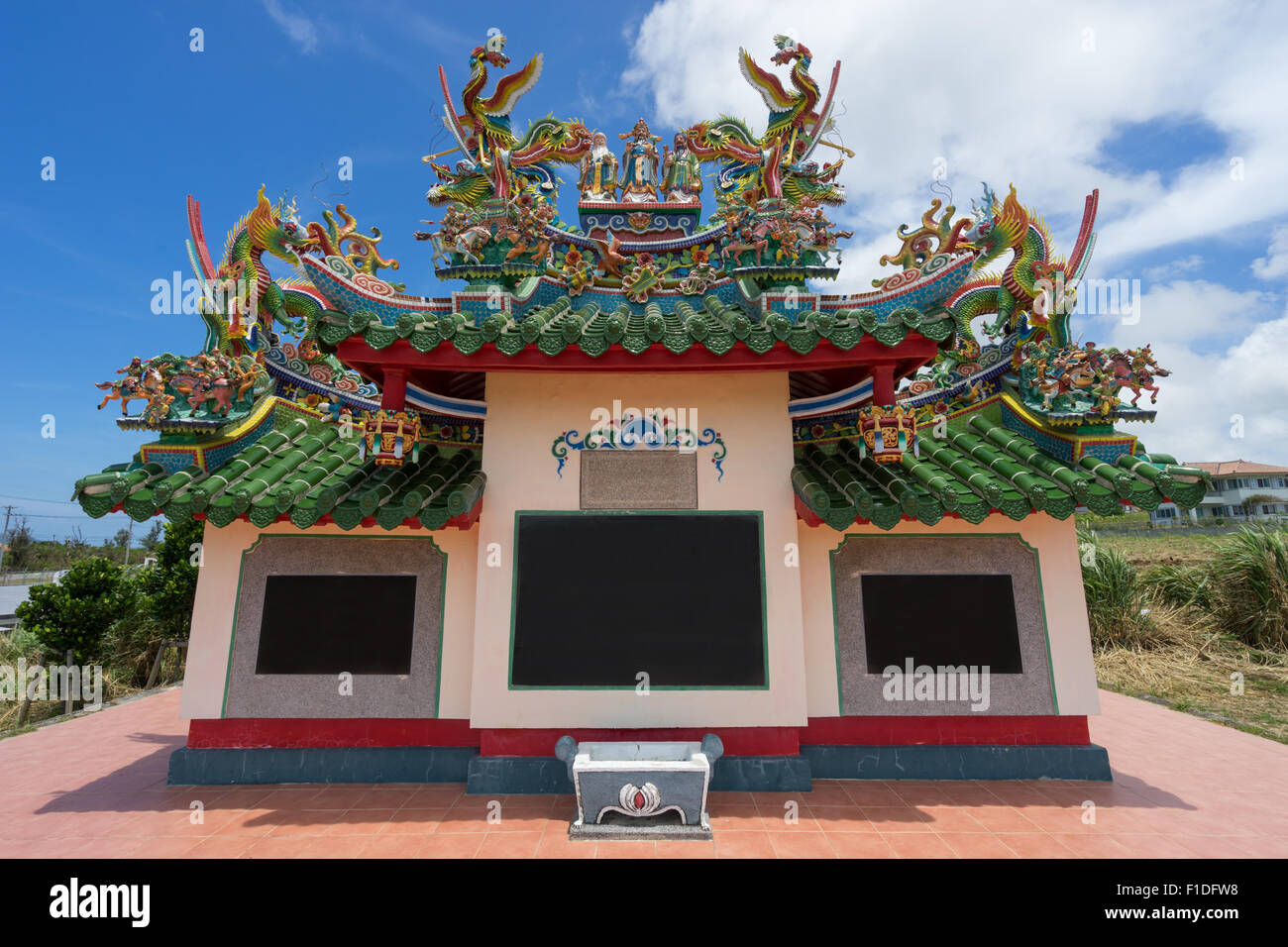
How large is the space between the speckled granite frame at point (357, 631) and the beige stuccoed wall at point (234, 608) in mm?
68

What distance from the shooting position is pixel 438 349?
5449 mm

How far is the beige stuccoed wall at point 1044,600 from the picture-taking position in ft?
20.5

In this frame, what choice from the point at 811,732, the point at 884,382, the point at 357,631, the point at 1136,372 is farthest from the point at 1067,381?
the point at 357,631

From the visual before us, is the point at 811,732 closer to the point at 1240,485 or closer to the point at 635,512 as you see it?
the point at 635,512

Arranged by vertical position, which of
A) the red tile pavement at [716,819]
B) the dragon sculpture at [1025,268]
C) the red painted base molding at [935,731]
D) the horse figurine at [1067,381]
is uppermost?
the dragon sculpture at [1025,268]

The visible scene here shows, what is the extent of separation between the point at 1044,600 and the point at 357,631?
7370 mm

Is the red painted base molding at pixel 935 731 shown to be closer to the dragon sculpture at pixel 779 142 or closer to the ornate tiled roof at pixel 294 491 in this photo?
the ornate tiled roof at pixel 294 491

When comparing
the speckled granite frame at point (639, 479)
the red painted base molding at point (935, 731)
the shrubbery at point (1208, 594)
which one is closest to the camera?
the speckled granite frame at point (639, 479)

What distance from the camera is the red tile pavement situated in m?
4.71

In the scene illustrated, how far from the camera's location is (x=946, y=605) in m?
6.37

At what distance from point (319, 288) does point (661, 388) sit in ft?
13.2

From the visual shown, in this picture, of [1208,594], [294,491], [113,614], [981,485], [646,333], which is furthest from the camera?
[1208,594]

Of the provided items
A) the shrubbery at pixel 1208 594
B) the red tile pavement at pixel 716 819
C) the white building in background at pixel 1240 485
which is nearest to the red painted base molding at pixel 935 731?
the red tile pavement at pixel 716 819

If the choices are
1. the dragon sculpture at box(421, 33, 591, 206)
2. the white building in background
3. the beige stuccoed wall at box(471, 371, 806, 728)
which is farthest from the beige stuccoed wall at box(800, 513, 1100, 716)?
the white building in background
